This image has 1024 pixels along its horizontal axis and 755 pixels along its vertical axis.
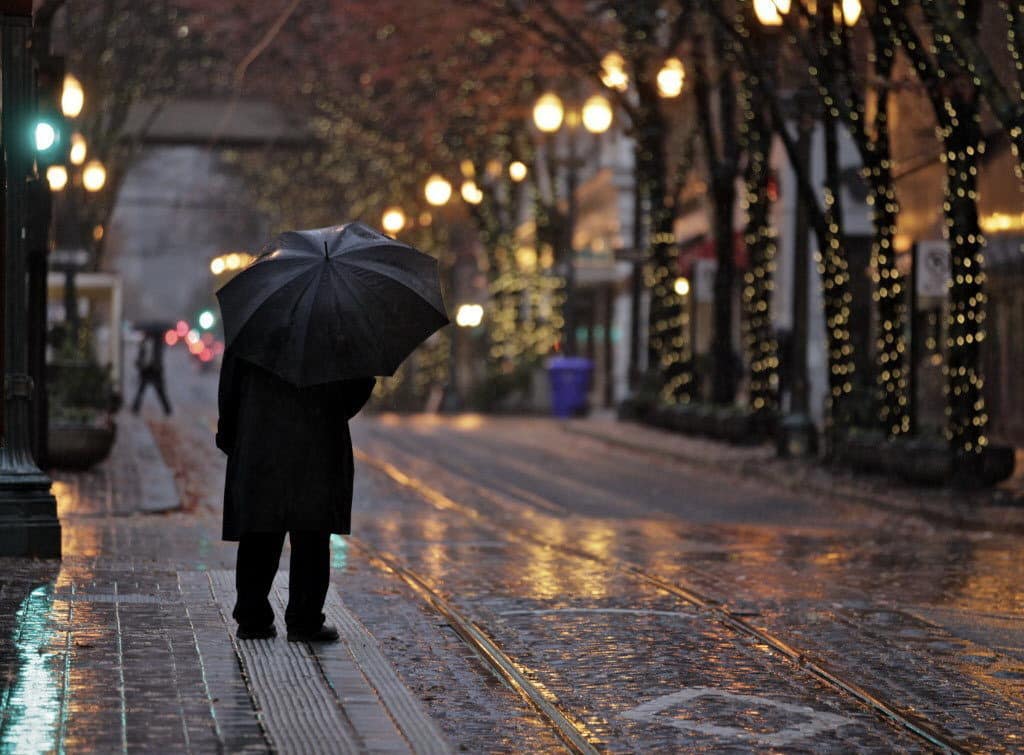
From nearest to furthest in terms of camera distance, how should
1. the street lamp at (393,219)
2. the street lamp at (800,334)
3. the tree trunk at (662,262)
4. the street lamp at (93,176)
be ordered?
the street lamp at (800,334) → the tree trunk at (662,262) → the street lamp at (93,176) → the street lamp at (393,219)

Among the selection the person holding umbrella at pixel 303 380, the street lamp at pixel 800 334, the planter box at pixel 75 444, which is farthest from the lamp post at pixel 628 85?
the person holding umbrella at pixel 303 380

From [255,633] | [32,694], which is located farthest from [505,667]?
[32,694]

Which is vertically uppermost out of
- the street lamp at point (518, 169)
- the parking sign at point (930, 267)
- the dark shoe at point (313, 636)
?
the street lamp at point (518, 169)

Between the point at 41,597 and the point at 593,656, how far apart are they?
123 inches

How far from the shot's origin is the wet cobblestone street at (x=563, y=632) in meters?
8.57

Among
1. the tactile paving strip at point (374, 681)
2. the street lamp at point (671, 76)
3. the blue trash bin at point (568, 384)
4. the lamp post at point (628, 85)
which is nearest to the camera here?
the tactile paving strip at point (374, 681)

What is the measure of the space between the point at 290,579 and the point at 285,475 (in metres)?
0.52

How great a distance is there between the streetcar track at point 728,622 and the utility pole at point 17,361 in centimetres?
232

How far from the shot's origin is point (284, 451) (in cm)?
1017

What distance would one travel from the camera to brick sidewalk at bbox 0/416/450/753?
7.93 metres

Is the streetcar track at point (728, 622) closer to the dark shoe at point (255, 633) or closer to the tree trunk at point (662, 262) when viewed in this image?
the dark shoe at point (255, 633)

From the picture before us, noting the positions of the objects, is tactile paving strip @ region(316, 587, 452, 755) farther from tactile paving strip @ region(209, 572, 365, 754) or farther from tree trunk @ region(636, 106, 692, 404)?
tree trunk @ region(636, 106, 692, 404)

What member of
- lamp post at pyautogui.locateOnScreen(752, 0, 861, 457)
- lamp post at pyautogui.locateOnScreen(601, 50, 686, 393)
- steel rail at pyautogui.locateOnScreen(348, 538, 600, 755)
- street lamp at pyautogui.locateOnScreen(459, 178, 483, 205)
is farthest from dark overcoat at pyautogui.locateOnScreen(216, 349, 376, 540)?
street lamp at pyautogui.locateOnScreen(459, 178, 483, 205)

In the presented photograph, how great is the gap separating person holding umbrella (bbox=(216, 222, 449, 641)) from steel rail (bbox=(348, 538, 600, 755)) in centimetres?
88
